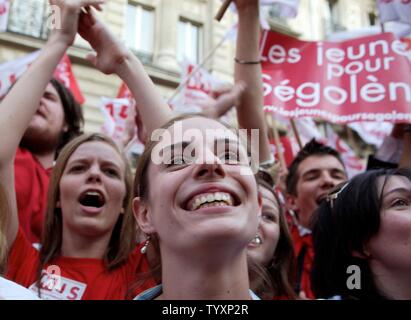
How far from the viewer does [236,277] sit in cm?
129

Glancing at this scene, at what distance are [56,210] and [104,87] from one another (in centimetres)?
704

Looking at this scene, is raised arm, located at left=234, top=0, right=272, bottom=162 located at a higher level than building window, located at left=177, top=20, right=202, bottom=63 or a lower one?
lower

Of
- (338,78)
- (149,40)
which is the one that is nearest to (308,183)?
(338,78)

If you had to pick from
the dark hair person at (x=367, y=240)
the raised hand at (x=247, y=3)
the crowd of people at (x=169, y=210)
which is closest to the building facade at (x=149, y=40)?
the raised hand at (x=247, y=3)

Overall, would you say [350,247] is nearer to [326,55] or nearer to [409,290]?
[409,290]

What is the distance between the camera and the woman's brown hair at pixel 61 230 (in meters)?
1.87

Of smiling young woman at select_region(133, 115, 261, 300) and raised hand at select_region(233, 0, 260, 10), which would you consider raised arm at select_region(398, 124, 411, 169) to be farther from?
smiling young woman at select_region(133, 115, 261, 300)

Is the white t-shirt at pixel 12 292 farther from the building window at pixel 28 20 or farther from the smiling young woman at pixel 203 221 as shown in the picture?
the building window at pixel 28 20

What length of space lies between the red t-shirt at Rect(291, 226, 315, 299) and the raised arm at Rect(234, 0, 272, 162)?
631mm

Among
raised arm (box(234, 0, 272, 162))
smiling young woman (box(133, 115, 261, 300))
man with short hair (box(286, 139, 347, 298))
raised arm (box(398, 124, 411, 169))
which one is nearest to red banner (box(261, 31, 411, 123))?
raised arm (box(398, 124, 411, 169))

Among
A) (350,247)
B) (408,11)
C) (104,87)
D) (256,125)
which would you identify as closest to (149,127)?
(256,125)

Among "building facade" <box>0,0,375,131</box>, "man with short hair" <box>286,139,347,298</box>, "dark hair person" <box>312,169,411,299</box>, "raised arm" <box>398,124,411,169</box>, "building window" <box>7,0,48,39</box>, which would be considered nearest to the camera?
"dark hair person" <box>312,169,411,299</box>

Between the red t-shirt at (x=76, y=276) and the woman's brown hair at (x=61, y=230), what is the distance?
4 centimetres

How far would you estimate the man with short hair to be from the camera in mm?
2828
